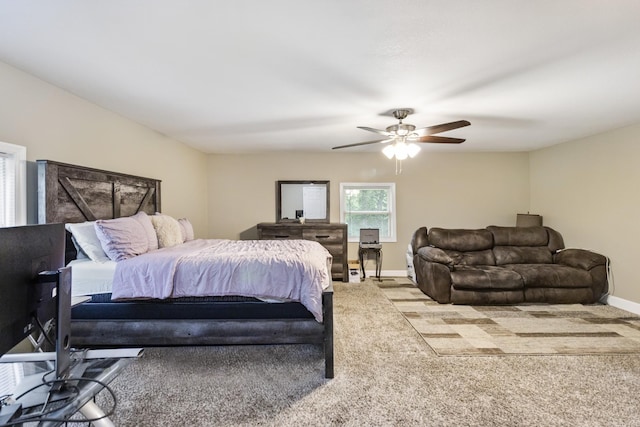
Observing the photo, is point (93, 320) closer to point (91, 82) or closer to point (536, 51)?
point (91, 82)

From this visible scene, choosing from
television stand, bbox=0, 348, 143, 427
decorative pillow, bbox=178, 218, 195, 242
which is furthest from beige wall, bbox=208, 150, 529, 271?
television stand, bbox=0, 348, 143, 427

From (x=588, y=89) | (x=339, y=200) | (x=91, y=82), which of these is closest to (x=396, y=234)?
(x=339, y=200)

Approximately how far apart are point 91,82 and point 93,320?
6.70 ft

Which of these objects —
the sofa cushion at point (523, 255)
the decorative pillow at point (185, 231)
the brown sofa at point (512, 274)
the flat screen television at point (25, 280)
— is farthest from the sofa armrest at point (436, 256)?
the flat screen television at point (25, 280)

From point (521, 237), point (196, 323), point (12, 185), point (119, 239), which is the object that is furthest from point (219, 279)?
point (521, 237)

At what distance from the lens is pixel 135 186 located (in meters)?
3.73

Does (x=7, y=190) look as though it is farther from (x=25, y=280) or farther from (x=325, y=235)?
(x=325, y=235)

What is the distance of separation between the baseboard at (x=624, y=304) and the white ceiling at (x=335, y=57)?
2415mm

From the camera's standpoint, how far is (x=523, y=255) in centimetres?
480

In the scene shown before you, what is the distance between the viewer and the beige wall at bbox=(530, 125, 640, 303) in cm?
398

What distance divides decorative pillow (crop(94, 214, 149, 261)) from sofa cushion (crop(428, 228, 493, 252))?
414 centimetres

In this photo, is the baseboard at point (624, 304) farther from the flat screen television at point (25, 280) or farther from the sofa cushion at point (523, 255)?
the flat screen television at point (25, 280)

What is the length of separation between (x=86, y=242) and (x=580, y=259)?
236 inches

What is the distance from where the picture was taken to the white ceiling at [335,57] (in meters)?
1.72
